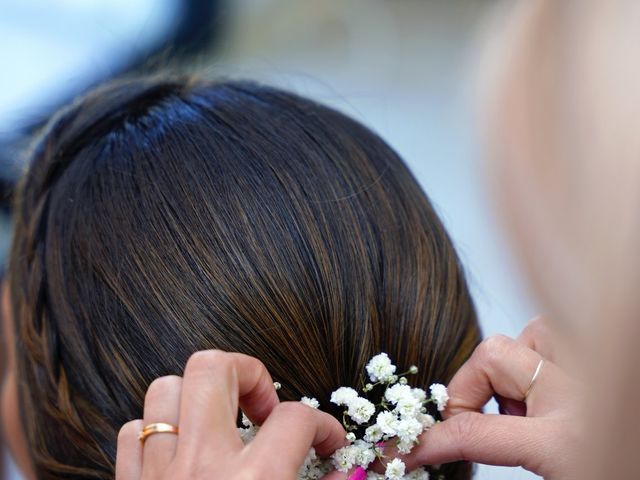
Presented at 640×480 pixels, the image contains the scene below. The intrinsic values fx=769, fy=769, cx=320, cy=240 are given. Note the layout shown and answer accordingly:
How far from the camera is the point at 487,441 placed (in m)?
0.76

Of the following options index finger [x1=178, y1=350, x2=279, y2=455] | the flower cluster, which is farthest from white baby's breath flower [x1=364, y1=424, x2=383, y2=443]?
index finger [x1=178, y1=350, x2=279, y2=455]

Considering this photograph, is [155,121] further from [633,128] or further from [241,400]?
[633,128]

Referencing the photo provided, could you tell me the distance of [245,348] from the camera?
0.83 metres

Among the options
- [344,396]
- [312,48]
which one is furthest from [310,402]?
[312,48]

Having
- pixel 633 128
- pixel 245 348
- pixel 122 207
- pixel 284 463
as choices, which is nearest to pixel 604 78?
pixel 633 128

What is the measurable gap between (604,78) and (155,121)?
0.68 metres

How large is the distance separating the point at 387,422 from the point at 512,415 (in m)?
0.13

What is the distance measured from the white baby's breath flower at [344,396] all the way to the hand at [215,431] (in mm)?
51

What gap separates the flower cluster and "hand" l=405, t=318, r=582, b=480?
25 millimetres

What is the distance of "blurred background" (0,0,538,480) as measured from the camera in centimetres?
304

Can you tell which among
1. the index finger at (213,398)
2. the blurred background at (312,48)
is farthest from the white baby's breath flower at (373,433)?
the blurred background at (312,48)

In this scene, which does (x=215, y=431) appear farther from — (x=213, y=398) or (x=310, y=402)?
(x=310, y=402)

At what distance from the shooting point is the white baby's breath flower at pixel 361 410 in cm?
79

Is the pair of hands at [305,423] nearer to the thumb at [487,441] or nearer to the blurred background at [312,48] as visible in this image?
the thumb at [487,441]
